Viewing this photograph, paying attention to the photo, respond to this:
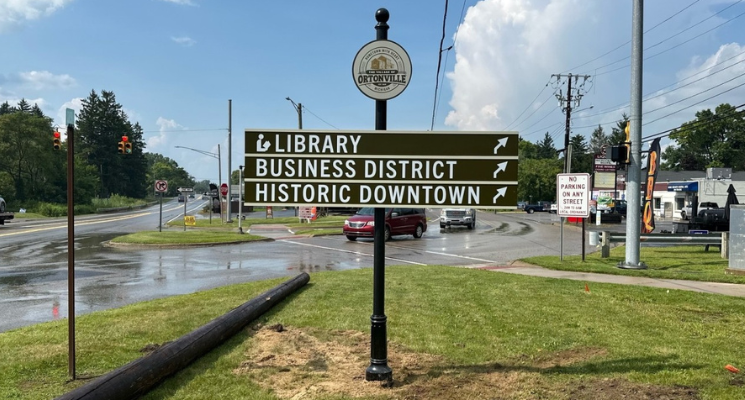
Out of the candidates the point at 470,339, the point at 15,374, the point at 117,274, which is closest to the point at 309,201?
the point at 470,339

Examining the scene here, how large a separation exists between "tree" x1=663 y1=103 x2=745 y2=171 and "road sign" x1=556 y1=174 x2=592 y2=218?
91.2 meters

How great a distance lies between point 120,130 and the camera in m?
109

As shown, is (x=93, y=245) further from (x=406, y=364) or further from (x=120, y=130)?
(x=120, y=130)

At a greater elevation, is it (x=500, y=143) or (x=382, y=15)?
(x=382, y=15)

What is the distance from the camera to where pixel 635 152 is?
1266 centimetres

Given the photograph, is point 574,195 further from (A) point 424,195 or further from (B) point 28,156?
(B) point 28,156

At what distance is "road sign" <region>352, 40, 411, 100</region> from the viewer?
4.63 m

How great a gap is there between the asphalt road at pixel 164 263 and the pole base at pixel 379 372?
5.68 meters

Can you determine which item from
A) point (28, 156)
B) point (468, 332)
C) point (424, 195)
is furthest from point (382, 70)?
point (28, 156)

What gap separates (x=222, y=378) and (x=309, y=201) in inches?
70.8

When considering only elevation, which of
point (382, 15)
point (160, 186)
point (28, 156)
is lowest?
point (160, 186)

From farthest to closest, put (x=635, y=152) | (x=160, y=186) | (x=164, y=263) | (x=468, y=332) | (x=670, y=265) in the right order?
(x=160, y=186) → (x=164, y=263) → (x=670, y=265) → (x=635, y=152) → (x=468, y=332)

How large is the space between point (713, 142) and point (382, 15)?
120380 mm

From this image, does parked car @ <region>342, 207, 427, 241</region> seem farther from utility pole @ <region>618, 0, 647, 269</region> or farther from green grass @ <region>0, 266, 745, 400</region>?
green grass @ <region>0, 266, 745, 400</region>
